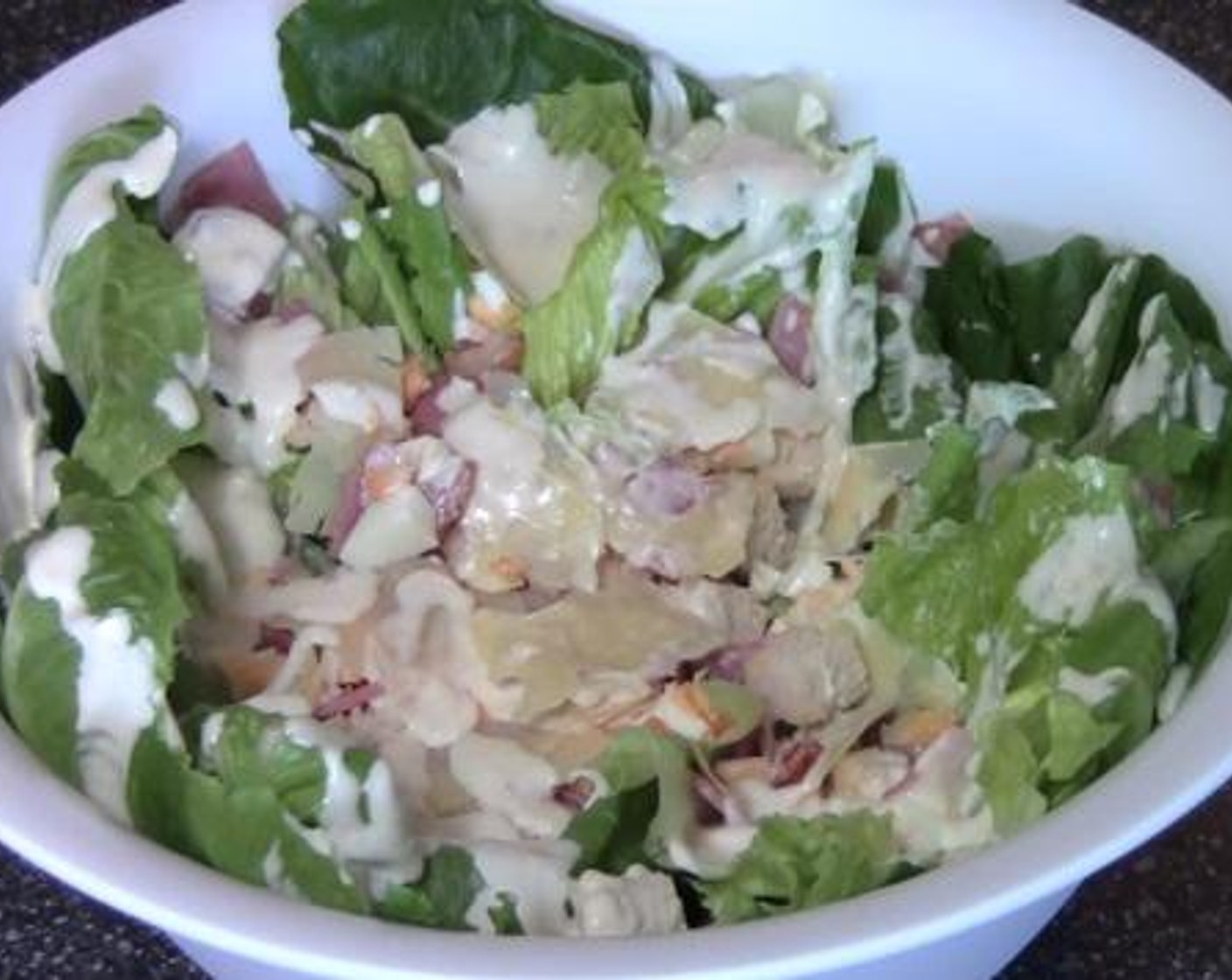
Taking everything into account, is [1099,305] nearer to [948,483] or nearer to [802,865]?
[948,483]

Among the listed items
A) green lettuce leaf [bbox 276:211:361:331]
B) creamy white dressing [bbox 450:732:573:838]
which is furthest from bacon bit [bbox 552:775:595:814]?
green lettuce leaf [bbox 276:211:361:331]

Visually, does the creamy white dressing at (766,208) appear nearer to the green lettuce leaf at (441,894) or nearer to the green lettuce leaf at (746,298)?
the green lettuce leaf at (746,298)

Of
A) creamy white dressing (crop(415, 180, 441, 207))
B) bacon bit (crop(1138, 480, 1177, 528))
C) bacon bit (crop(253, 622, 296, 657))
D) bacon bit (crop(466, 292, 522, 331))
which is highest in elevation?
creamy white dressing (crop(415, 180, 441, 207))

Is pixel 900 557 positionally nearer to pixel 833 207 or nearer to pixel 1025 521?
pixel 1025 521

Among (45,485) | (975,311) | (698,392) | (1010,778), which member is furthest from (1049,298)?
(45,485)

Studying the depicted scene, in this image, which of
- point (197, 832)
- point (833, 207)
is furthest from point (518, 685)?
point (833, 207)

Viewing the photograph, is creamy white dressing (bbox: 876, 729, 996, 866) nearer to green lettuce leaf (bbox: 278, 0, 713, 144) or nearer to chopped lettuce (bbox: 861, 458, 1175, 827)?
chopped lettuce (bbox: 861, 458, 1175, 827)

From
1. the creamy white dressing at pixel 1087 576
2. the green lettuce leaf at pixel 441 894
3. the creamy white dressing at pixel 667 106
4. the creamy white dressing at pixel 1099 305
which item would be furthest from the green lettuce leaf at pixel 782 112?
the green lettuce leaf at pixel 441 894
